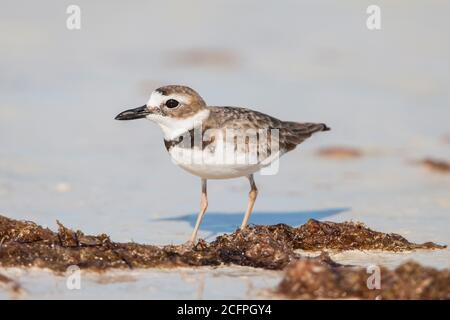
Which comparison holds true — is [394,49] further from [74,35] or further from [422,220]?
[422,220]

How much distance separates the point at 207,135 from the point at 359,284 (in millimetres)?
1917

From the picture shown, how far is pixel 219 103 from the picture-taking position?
11.7 metres

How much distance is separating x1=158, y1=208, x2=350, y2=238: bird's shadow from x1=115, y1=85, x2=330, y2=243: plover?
54 centimetres

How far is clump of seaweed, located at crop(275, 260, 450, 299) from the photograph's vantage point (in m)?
4.62

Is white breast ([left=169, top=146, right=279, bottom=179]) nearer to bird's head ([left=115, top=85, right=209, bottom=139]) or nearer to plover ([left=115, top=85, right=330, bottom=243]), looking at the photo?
plover ([left=115, top=85, right=330, bottom=243])

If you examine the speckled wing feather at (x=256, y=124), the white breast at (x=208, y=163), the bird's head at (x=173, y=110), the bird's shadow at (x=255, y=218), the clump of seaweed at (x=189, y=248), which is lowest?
the bird's shadow at (x=255, y=218)

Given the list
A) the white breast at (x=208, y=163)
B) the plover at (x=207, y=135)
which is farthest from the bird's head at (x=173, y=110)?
the white breast at (x=208, y=163)

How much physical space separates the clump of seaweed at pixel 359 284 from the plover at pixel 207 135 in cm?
167

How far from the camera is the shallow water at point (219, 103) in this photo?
7555 mm

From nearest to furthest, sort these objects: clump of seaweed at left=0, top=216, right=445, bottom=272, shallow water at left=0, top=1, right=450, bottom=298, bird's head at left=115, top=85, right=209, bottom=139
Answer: clump of seaweed at left=0, top=216, right=445, bottom=272, bird's head at left=115, top=85, right=209, bottom=139, shallow water at left=0, top=1, right=450, bottom=298

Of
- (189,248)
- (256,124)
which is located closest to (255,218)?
(256,124)

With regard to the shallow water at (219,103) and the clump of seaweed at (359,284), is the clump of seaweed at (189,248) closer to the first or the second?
the shallow water at (219,103)

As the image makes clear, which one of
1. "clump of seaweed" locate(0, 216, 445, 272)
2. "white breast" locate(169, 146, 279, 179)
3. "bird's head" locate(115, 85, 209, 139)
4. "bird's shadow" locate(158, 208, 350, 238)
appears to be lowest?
"bird's shadow" locate(158, 208, 350, 238)

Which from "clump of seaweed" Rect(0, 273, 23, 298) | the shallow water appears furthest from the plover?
"clump of seaweed" Rect(0, 273, 23, 298)
